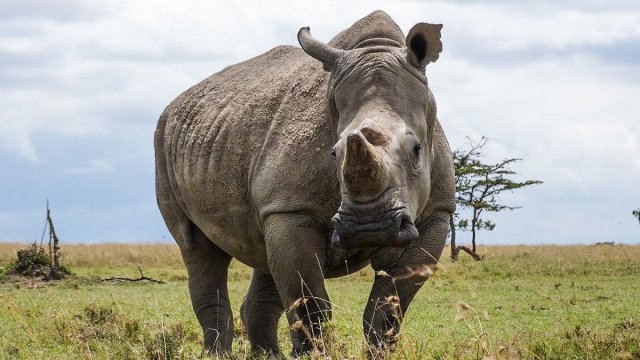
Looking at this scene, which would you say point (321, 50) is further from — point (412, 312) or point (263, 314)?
point (412, 312)

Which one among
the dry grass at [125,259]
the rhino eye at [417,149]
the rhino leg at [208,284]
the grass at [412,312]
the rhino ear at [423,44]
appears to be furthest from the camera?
the dry grass at [125,259]

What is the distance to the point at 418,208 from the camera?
6.04 meters

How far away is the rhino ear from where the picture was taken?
19.6 ft

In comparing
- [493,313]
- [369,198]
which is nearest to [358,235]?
[369,198]

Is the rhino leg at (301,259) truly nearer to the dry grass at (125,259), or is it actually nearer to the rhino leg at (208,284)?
the rhino leg at (208,284)

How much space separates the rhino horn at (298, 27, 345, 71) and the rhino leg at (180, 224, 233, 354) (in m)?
2.90

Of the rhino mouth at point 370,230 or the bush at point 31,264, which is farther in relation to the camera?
the bush at point 31,264

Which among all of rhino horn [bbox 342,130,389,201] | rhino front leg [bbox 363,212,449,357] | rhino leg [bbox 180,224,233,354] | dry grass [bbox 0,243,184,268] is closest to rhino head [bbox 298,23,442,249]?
rhino horn [bbox 342,130,389,201]

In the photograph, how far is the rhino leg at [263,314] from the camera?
346 inches

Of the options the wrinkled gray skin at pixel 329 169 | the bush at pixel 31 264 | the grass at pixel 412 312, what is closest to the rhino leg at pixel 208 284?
the grass at pixel 412 312

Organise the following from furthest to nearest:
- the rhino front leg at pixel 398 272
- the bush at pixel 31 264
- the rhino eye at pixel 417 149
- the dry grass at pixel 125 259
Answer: the dry grass at pixel 125 259
the bush at pixel 31 264
the rhino front leg at pixel 398 272
the rhino eye at pixel 417 149

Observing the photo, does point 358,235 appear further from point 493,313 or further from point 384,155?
point 493,313

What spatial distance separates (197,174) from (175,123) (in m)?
1.18

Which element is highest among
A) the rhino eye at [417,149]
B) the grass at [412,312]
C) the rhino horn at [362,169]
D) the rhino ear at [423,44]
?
the rhino ear at [423,44]
